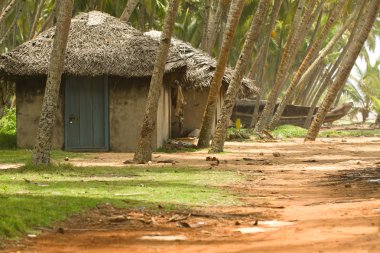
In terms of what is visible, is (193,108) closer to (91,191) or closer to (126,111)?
(126,111)

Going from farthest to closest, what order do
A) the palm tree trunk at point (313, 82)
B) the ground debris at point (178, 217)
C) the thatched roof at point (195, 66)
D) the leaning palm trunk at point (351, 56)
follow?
1. the palm tree trunk at point (313, 82)
2. the thatched roof at point (195, 66)
3. the leaning palm trunk at point (351, 56)
4. the ground debris at point (178, 217)

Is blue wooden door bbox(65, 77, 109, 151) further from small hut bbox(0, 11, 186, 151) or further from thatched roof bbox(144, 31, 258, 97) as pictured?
thatched roof bbox(144, 31, 258, 97)

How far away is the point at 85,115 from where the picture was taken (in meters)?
20.5

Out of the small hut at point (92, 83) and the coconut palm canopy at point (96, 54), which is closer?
the coconut palm canopy at point (96, 54)

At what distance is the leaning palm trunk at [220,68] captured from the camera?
18.4 m

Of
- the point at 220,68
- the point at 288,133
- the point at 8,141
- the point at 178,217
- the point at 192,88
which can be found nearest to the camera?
the point at 178,217

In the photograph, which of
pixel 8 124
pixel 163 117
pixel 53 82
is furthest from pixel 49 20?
pixel 53 82

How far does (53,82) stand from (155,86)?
2509 millimetres

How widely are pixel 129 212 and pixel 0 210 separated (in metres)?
1.48

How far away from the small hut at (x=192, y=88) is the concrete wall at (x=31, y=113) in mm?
4148

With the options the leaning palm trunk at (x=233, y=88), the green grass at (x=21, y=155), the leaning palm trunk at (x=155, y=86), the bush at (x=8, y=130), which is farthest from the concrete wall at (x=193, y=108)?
the leaning palm trunk at (x=155, y=86)

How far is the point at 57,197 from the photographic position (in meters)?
8.99

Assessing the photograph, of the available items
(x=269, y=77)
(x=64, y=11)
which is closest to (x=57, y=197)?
(x=64, y=11)

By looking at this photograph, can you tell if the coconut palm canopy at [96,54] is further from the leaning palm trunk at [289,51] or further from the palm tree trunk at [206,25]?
the palm tree trunk at [206,25]
